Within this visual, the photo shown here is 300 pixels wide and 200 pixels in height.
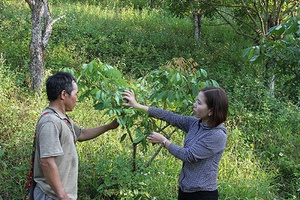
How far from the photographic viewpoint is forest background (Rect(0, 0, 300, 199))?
3.75 metres

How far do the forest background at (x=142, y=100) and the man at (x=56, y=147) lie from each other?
1.69 feet

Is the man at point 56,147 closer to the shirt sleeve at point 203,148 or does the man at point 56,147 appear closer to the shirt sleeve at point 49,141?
the shirt sleeve at point 49,141

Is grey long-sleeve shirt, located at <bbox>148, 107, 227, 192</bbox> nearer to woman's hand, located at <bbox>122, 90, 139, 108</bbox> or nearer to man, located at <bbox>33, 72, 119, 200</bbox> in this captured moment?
woman's hand, located at <bbox>122, 90, 139, 108</bbox>

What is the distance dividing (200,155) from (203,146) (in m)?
0.07

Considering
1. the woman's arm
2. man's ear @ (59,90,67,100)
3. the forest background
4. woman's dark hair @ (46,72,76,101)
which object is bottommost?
the forest background

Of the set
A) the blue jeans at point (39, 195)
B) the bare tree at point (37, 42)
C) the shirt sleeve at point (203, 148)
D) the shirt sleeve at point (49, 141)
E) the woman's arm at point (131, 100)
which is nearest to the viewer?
the shirt sleeve at point (49, 141)

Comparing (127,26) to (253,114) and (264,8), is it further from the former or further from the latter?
(253,114)

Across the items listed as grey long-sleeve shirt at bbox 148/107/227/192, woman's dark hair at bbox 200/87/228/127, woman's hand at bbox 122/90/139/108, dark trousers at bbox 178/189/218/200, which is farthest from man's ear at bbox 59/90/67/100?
dark trousers at bbox 178/189/218/200

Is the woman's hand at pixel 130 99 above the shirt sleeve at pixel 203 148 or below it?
above

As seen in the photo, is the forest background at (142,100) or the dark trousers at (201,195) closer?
the dark trousers at (201,195)

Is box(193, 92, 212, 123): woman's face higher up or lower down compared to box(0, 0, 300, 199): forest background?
higher up

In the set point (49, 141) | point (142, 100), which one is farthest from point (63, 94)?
point (142, 100)

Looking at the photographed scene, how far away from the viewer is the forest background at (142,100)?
375cm

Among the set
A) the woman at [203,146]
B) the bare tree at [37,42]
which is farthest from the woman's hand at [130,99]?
the bare tree at [37,42]
